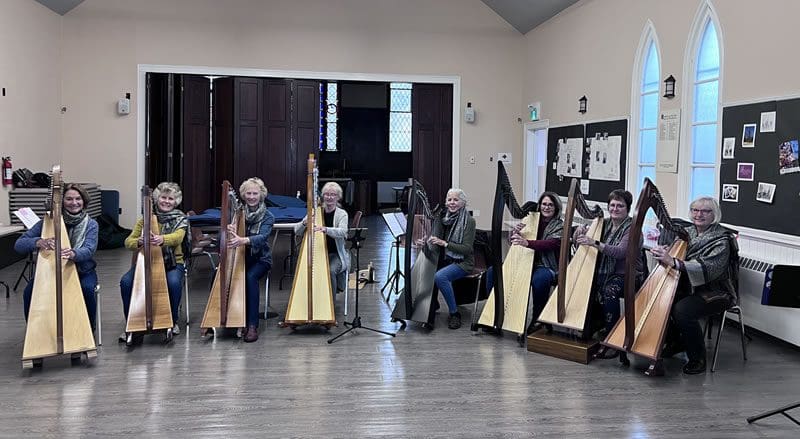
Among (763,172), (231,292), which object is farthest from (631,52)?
(231,292)

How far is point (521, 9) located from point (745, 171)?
5.69m

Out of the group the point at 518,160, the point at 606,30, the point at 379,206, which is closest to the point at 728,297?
the point at 606,30

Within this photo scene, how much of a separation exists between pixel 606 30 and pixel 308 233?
504 cm

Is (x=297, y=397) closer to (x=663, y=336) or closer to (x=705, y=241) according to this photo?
(x=663, y=336)

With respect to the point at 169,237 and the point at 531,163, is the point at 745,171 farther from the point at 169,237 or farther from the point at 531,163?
the point at 531,163

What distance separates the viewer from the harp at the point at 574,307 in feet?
14.6

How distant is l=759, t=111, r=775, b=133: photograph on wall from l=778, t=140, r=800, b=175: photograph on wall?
170mm

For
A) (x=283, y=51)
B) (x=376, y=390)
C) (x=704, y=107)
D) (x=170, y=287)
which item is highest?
(x=283, y=51)

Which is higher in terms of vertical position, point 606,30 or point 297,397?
point 606,30

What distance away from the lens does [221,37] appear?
10398 millimetres

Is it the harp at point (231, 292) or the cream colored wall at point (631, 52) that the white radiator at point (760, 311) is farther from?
the harp at point (231, 292)

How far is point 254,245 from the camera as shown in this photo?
4973mm

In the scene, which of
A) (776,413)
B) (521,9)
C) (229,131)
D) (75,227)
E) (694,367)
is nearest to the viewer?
(776,413)

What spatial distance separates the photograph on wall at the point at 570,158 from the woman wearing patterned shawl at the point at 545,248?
385cm
